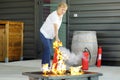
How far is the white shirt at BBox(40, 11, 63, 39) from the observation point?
7.57 m

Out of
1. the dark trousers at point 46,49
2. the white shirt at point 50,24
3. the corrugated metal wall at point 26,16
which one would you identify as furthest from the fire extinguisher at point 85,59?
the corrugated metal wall at point 26,16

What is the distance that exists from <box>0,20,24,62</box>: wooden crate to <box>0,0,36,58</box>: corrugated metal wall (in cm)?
100

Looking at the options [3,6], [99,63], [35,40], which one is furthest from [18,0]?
[99,63]

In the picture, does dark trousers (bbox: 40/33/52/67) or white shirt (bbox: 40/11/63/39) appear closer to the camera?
white shirt (bbox: 40/11/63/39)

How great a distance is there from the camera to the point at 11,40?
11727 millimetres

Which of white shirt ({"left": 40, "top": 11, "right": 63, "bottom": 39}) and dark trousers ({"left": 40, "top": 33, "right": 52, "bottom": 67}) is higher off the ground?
white shirt ({"left": 40, "top": 11, "right": 63, "bottom": 39})

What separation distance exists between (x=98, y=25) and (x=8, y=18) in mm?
3453

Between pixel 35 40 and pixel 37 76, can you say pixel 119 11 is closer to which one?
pixel 35 40

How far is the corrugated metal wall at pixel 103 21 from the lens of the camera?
11359mm

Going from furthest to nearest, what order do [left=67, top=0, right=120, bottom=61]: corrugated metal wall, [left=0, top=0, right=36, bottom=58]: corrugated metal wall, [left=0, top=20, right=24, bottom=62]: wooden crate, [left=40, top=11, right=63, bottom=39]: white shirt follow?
1. [left=0, top=0, right=36, bottom=58]: corrugated metal wall
2. [left=0, top=20, right=24, bottom=62]: wooden crate
3. [left=67, top=0, right=120, bottom=61]: corrugated metal wall
4. [left=40, top=11, right=63, bottom=39]: white shirt

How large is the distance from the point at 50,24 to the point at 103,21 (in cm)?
411

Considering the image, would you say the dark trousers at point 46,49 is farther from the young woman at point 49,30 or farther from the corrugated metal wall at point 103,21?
the corrugated metal wall at point 103,21

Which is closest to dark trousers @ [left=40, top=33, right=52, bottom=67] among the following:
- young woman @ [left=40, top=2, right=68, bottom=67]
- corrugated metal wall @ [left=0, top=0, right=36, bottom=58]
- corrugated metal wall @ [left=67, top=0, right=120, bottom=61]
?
young woman @ [left=40, top=2, right=68, bottom=67]

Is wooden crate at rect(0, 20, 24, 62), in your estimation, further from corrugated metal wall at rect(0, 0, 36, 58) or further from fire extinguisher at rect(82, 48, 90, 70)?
fire extinguisher at rect(82, 48, 90, 70)
